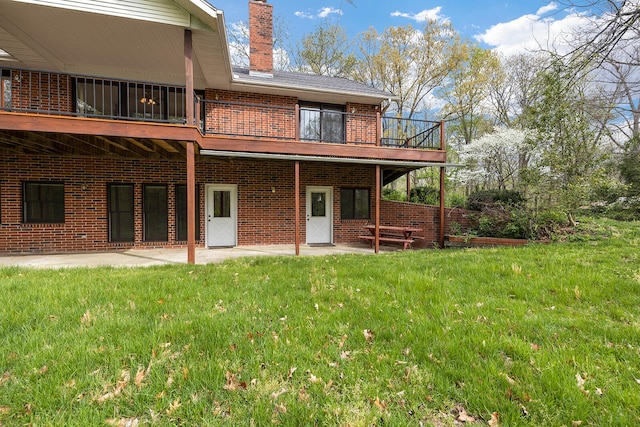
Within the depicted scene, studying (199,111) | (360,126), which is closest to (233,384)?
(199,111)

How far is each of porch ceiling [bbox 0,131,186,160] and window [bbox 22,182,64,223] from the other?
0.91m

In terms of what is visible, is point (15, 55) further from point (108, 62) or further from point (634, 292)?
point (634, 292)

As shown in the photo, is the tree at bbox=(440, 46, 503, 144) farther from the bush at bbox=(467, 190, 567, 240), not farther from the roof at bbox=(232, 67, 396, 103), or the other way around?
the bush at bbox=(467, 190, 567, 240)

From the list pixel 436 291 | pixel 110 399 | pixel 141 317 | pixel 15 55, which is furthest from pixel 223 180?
pixel 110 399

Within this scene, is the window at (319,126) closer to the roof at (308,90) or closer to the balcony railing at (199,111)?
the balcony railing at (199,111)

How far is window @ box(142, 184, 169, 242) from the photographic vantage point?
30.6 feet

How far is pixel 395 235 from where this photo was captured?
10727 mm

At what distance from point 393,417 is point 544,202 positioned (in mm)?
8346

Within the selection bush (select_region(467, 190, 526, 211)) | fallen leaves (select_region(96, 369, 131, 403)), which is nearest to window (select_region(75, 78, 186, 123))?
fallen leaves (select_region(96, 369, 131, 403))

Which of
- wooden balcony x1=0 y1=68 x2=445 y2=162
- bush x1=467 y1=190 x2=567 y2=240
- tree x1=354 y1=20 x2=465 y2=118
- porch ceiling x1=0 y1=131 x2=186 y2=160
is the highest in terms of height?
tree x1=354 y1=20 x2=465 y2=118

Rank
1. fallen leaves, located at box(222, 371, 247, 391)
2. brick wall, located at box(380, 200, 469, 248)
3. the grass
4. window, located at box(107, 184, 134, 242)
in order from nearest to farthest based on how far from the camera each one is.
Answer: the grass
fallen leaves, located at box(222, 371, 247, 391)
window, located at box(107, 184, 134, 242)
brick wall, located at box(380, 200, 469, 248)

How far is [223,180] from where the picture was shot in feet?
32.3

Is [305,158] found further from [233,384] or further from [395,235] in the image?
[233,384]

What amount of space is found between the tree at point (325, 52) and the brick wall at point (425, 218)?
13.9 meters
